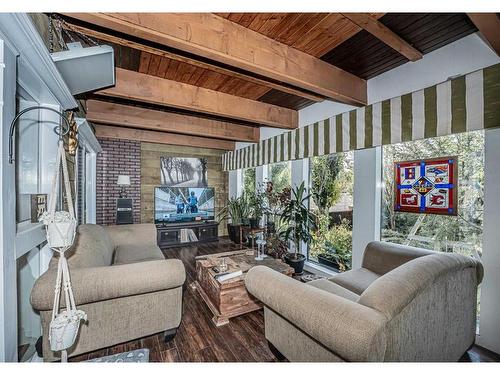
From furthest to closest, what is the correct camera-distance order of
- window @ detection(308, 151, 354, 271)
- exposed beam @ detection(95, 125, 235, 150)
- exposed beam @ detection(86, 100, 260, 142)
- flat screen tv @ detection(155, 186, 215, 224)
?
1. flat screen tv @ detection(155, 186, 215, 224)
2. exposed beam @ detection(95, 125, 235, 150)
3. exposed beam @ detection(86, 100, 260, 142)
4. window @ detection(308, 151, 354, 271)

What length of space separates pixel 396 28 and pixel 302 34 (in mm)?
735

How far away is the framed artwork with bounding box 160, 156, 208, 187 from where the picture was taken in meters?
5.42

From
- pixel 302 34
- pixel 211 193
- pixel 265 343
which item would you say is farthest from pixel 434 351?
pixel 211 193

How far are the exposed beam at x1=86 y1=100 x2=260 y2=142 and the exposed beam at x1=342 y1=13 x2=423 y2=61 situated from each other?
9.62ft

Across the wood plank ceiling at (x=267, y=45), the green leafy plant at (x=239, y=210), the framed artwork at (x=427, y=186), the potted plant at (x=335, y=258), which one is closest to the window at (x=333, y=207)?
the potted plant at (x=335, y=258)

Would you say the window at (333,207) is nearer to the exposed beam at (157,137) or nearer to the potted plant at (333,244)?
the potted plant at (333,244)

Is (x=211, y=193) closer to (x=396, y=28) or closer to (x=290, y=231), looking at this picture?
(x=290, y=231)

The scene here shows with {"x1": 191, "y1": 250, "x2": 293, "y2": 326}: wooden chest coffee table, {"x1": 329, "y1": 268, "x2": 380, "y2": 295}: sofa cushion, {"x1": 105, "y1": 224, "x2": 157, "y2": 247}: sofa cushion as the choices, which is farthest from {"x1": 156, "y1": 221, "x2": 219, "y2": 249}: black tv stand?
{"x1": 329, "y1": 268, "x2": 380, "y2": 295}: sofa cushion

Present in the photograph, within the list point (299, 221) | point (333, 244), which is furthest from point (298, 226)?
point (333, 244)

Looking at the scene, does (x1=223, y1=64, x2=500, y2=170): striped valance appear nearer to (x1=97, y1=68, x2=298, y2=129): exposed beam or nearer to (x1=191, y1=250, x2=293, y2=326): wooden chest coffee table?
(x1=97, y1=68, x2=298, y2=129): exposed beam

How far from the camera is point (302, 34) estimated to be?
1.93 meters

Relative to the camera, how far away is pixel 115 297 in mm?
1661

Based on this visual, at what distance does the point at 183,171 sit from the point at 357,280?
4.56 meters

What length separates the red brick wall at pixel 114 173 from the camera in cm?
463
